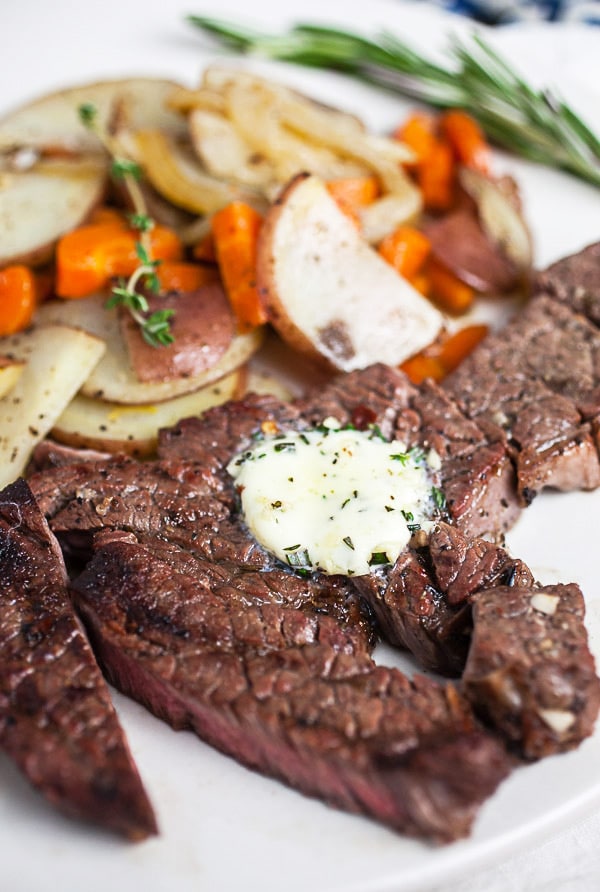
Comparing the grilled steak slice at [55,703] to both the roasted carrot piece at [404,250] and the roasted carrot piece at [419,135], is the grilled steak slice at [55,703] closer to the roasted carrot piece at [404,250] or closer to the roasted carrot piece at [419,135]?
the roasted carrot piece at [404,250]

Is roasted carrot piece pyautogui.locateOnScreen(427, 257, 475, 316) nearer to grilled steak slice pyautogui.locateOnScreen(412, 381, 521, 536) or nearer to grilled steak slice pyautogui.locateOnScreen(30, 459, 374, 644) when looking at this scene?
grilled steak slice pyautogui.locateOnScreen(412, 381, 521, 536)

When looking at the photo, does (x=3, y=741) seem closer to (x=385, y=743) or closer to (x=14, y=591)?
(x=14, y=591)

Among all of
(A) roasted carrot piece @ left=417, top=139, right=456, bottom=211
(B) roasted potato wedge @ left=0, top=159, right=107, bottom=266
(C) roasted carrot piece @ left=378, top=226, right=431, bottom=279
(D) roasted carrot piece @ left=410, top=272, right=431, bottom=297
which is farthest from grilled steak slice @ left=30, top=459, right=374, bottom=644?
(A) roasted carrot piece @ left=417, top=139, right=456, bottom=211

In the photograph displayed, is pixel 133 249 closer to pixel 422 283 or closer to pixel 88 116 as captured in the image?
pixel 88 116

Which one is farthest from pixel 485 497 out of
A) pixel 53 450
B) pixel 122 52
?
pixel 122 52

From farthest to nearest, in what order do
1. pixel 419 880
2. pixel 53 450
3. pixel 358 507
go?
pixel 53 450 < pixel 358 507 < pixel 419 880

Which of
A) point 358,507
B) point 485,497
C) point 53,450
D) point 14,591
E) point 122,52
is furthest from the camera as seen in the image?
point 122,52

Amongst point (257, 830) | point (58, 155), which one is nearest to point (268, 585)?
point (257, 830)

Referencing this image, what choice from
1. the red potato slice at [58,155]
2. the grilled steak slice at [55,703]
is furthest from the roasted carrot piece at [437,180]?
the grilled steak slice at [55,703]
